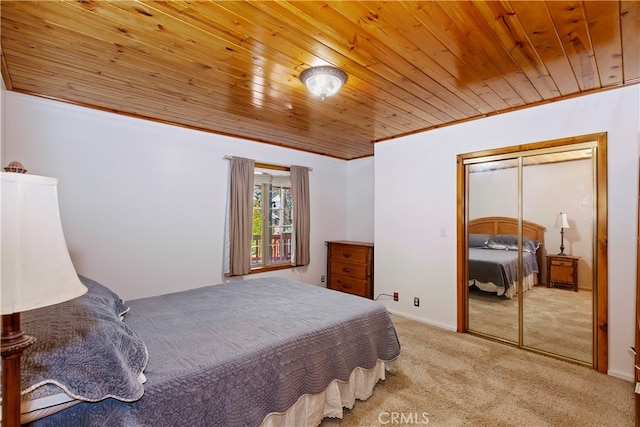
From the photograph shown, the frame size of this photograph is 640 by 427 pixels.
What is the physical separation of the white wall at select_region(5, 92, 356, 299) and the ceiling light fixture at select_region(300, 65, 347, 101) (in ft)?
6.40

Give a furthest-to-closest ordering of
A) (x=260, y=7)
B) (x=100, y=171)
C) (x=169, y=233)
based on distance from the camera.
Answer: (x=169, y=233) < (x=100, y=171) < (x=260, y=7)

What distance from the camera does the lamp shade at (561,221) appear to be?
2764mm

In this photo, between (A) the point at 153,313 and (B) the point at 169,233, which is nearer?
(A) the point at 153,313

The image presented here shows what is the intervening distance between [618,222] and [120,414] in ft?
11.5

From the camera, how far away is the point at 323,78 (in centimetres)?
218

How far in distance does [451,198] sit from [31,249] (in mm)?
3512

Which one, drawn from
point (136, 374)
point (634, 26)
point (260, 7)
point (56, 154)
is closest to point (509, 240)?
point (634, 26)

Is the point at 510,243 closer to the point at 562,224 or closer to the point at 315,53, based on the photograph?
the point at 562,224

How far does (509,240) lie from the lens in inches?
123

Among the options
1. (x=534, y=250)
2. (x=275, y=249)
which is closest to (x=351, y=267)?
(x=275, y=249)

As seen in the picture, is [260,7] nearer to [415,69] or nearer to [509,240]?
[415,69]

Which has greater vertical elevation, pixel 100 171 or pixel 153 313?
pixel 100 171
